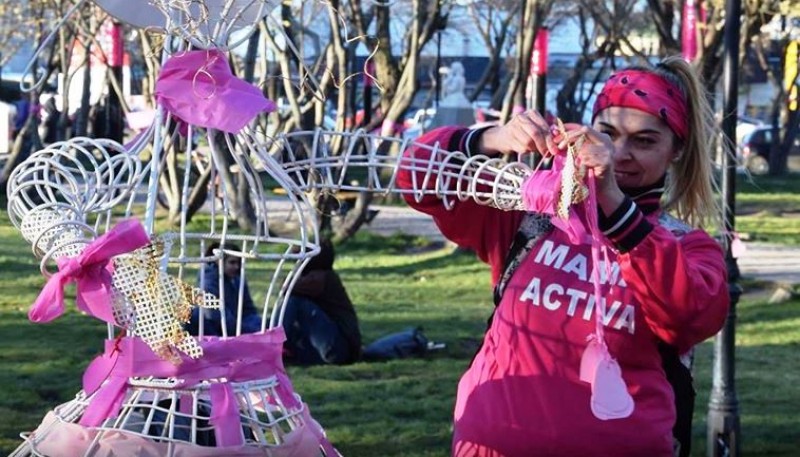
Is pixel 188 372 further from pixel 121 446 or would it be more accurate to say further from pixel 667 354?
pixel 667 354

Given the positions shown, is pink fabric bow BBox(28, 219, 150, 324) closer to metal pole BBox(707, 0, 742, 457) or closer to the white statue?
metal pole BBox(707, 0, 742, 457)

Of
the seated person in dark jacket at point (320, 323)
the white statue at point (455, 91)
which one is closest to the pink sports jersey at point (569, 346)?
the seated person in dark jacket at point (320, 323)

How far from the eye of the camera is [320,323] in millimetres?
9008

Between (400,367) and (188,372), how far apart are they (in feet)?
21.6

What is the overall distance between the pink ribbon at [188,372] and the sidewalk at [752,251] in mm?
11992

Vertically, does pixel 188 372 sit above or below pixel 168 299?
below

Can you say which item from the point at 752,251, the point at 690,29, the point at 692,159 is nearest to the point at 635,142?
the point at 692,159

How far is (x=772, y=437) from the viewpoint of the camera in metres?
7.25

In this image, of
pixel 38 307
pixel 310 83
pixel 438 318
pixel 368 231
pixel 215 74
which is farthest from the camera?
pixel 368 231

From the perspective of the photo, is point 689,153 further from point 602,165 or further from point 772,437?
point 772,437

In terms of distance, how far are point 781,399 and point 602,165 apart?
6.23 metres

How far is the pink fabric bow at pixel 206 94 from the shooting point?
252 centimetres

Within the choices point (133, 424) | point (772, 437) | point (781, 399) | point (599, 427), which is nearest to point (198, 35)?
point (133, 424)

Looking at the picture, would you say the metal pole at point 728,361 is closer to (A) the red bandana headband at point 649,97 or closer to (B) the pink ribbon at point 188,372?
(A) the red bandana headband at point 649,97
